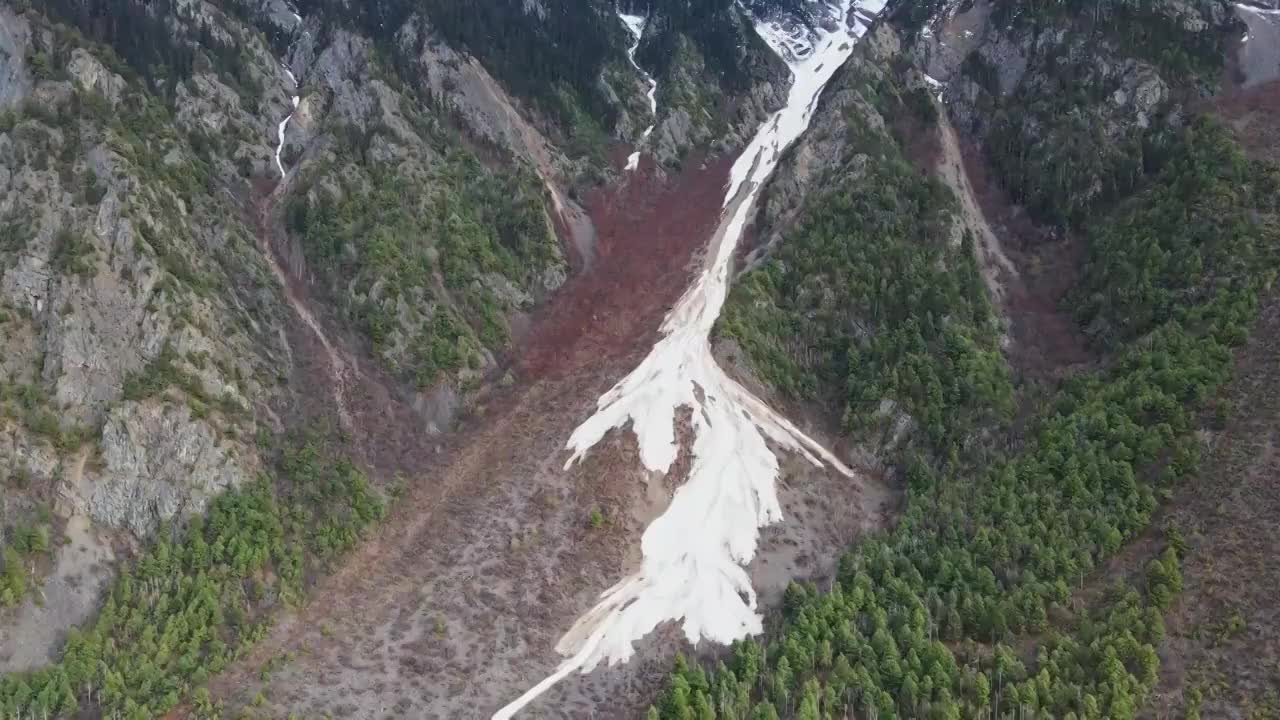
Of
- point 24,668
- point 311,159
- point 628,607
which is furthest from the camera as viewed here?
point 311,159

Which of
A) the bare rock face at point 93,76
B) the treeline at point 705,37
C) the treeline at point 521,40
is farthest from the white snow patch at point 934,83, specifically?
the bare rock face at point 93,76

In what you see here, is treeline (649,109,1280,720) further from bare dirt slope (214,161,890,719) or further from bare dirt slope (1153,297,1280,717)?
bare dirt slope (214,161,890,719)

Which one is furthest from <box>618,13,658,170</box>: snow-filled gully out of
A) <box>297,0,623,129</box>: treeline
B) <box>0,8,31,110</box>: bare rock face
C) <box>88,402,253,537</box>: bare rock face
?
<box>88,402,253,537</box>: bare rock face

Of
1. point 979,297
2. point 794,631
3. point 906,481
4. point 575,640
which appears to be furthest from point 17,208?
point 979,297

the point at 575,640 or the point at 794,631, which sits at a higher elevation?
the point at 575,640

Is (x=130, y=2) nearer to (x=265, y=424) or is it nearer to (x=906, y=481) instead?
(x=265, y=424)
